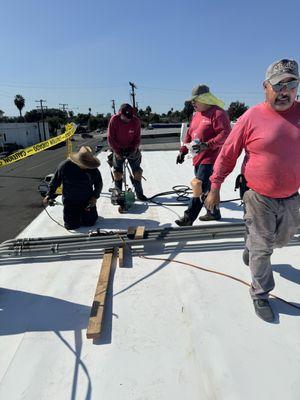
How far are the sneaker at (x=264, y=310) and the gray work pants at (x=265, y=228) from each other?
40 millimetres

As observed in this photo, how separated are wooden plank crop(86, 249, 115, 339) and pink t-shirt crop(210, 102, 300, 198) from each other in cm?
148

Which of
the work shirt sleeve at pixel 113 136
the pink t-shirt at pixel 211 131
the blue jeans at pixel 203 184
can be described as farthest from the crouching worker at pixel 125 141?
the blue jeans at pixel 203 184

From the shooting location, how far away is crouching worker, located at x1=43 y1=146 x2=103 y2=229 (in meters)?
4.57

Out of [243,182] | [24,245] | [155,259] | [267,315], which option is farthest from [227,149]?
[24,245]

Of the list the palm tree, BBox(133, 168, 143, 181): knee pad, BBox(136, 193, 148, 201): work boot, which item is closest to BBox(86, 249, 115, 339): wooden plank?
BBox(136, 193, 148, 201): work boot

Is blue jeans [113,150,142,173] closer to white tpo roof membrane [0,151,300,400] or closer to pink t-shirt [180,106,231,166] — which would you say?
pink t-shirt [180,106,231,166]

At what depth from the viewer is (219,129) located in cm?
439

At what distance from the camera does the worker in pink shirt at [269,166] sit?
7.72 ft

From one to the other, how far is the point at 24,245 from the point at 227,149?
2496 mm

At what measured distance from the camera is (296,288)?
290 centimetres

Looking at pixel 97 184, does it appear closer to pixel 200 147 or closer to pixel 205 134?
pixel 200 147

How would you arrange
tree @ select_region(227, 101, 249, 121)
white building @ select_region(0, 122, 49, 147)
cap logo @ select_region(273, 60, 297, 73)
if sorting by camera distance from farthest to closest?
white building @ select_region(0, 122, 49, 147), tree @ select_region(227, 101, 249, 121), cap logo @ select_region(273, 60, 297, 73)

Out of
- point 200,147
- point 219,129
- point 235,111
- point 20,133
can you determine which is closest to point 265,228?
point 200,147

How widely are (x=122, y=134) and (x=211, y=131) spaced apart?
76.3 inches
